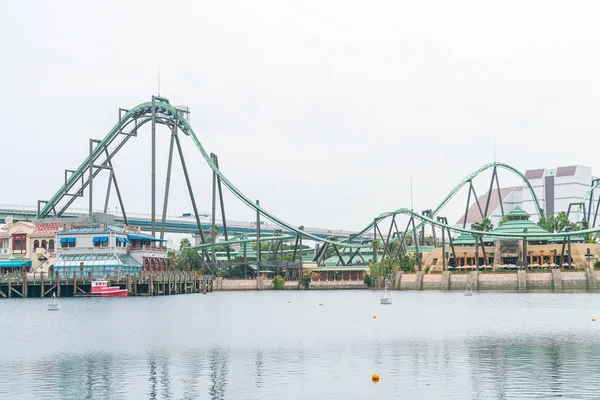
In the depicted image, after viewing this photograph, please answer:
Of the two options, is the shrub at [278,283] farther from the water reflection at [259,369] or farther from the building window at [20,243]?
the water reflection at [259,369]

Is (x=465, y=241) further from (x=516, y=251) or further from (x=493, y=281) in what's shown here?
(x=493, y=281)

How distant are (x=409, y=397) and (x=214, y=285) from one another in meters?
134

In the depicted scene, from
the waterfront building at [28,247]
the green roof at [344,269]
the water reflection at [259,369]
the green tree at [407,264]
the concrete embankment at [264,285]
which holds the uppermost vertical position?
the waterfront building at [28,247]

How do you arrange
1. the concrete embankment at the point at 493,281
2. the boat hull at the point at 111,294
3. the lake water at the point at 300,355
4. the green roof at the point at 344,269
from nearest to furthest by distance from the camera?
the lake water at the point at 300,355 → the boat hull at the point at 111,294 → the concrete embankment at the point at 493,281 → the green roof at the point at 344,269

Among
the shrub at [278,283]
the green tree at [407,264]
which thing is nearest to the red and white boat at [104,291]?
the shrub at [278,283]

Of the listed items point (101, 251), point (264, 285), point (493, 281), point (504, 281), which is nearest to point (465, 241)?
point (493, 281)

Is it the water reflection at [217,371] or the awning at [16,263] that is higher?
the awning at [16,263]

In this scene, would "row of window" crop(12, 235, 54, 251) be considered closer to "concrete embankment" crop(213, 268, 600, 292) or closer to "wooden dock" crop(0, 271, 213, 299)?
"wooden dock" crop(0, 271, 213, 299)

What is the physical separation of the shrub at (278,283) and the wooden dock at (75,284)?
1567 inches

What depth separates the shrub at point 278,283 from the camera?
17075 cm

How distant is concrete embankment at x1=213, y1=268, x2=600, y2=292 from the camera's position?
136 metres

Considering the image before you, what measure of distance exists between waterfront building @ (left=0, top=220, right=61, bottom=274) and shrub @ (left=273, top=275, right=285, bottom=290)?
52.1 m

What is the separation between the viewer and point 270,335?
206 feet

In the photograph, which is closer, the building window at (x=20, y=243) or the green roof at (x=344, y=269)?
the building window at (x=20, y=243)
